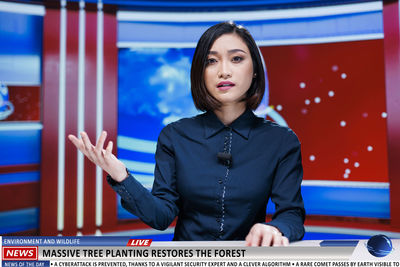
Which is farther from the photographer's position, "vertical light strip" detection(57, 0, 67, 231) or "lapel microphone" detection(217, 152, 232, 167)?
"vertical light strip" detection(57, 0, 67, 231)

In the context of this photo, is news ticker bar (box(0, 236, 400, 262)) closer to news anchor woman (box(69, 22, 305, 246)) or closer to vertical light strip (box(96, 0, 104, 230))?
news anchor woman (box(69, 22, 305, 246))

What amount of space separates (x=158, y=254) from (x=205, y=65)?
30.5 inches

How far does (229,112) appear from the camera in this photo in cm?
140

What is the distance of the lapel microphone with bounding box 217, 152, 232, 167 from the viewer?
1.25 m

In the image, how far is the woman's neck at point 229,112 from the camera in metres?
1.39

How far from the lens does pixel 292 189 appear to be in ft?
3.98

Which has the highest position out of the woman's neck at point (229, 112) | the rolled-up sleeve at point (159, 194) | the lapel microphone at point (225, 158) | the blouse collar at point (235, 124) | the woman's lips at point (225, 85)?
the woman's lips at point (225, 85)

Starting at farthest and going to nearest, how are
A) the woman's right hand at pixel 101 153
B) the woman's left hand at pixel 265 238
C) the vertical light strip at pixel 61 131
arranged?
the vertical light strip at pixel 61 131 < the woman's right hand at pixel 101 153 < the woman's left hand at pixel 265 238

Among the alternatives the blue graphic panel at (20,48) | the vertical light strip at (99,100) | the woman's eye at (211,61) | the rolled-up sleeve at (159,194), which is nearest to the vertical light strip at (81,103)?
the vertical light strip at (99,100)

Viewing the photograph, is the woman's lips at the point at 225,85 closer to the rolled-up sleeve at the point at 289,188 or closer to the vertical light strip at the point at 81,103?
the rolled-up sleeve at the point at 289,188

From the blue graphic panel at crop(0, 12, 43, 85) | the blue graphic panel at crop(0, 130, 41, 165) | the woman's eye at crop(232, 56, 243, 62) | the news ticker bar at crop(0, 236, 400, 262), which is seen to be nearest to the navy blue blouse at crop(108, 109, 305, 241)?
the woman's eye at crop(232, 56, 243, 62)

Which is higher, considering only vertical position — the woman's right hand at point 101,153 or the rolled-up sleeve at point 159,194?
the woman's right hand at point 101,153

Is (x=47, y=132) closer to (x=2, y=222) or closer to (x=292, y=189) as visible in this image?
(x=2, y=222)

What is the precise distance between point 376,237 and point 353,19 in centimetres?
329
